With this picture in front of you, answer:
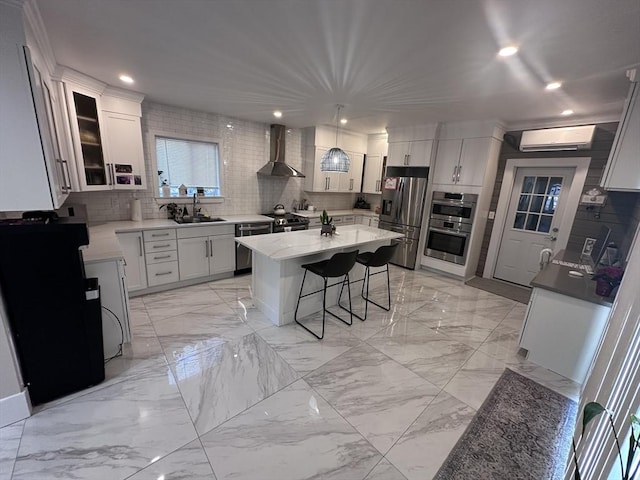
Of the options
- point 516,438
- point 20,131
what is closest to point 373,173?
point 516,438

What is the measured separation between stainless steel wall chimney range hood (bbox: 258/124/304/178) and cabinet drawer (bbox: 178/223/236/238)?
1.20m

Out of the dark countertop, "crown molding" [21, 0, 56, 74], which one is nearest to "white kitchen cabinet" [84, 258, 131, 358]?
"crown molding" [21, 0, 56, 74]

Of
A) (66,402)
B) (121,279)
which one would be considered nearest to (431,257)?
(121,279)

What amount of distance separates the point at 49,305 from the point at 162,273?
72.3 inches

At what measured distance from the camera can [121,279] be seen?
2.22 metres

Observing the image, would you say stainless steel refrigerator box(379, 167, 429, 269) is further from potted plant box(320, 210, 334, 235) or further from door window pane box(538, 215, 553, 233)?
potted plant box(320, 210, 334, 235)

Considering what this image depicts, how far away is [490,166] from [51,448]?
215 inches

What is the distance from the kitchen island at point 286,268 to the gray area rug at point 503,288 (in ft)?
7.42

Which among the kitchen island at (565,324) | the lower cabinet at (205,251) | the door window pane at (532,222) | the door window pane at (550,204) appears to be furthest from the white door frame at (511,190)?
the lower cabinet at (205,251)

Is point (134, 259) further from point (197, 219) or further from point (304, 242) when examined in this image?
point (304, 242)

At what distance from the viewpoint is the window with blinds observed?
3887 mm

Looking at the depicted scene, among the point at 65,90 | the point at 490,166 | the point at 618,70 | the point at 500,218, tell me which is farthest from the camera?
the point at 500,218

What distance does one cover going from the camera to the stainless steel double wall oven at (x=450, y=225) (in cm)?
429

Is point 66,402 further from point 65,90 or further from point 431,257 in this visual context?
point 431,257
